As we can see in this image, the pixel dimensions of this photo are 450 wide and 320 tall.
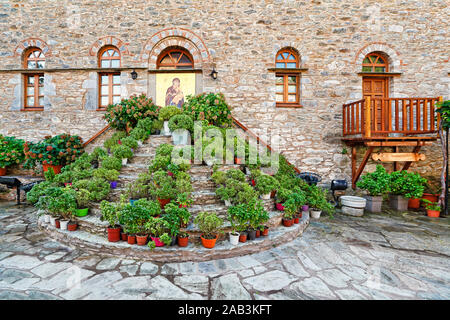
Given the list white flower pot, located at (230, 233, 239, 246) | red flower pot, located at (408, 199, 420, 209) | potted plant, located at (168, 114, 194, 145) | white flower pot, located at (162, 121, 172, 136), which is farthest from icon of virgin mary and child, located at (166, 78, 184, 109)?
red flower pot, located at (408, 199, 420, 209)

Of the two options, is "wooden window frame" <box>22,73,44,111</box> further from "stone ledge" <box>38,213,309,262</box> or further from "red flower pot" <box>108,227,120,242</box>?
"red flower pot" <box>108,227,120,242</box>

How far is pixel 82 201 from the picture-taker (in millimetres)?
3451

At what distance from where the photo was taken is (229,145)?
15.4 feet

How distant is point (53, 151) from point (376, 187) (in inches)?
342

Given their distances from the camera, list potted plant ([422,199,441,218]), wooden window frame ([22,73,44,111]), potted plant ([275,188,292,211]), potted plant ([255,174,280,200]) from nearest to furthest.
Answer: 1. potted plant ([255,174,280,200])
2. potted plant ([275,188,292,211])
3. potted plant ([422,199,441,218])
4. wooden window frame ([22,73,44,111])

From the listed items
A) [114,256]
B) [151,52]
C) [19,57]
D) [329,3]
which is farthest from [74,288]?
[329,3]

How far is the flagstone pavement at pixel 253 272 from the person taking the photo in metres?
2.13

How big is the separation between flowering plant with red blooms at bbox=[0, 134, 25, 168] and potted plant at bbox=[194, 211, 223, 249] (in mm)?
6468

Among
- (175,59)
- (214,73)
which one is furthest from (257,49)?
(175,59)

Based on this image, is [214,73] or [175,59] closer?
[214,73]

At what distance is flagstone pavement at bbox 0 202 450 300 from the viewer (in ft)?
6.99

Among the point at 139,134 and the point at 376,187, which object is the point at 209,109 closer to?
the point at 139,134

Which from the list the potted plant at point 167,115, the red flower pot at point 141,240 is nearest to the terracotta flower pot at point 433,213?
the red flower pot at point 141,240
